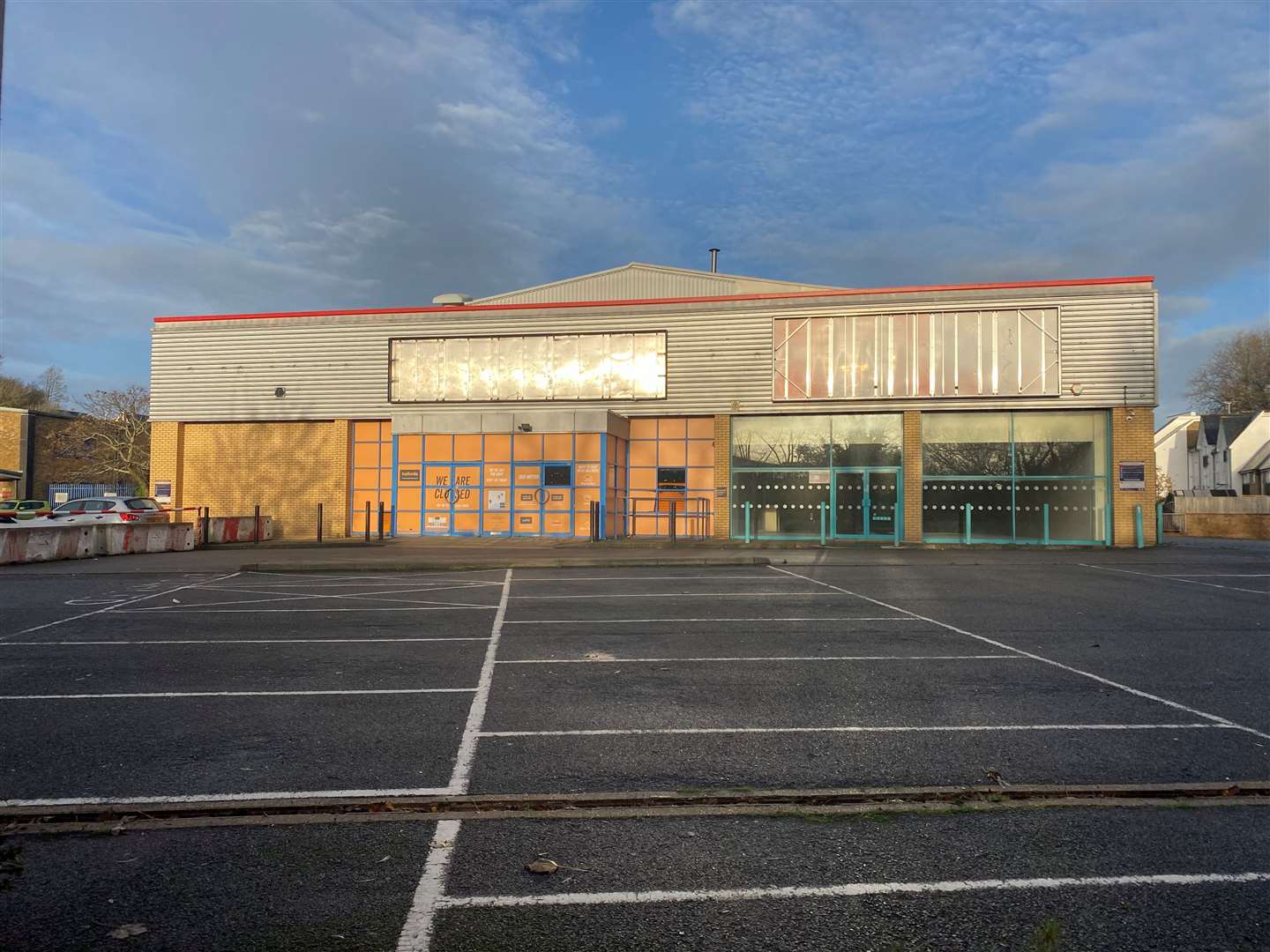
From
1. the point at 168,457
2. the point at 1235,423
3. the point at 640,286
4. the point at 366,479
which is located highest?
the point at 640,286

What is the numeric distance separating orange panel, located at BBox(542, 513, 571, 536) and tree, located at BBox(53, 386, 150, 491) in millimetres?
34758

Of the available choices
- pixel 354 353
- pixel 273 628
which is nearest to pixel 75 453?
pixel 354 353

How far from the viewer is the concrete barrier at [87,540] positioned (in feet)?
62.1

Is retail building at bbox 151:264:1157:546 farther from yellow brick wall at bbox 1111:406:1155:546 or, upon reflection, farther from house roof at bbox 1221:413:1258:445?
house roof at bbox 1221:413:1258:445

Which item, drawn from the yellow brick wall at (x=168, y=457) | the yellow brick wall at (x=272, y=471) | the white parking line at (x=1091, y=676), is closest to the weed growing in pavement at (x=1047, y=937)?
the white parking line at (x=1091, y=676)

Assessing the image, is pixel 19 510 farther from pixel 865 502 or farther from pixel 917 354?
pixel 917 354

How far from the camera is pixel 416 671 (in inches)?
299

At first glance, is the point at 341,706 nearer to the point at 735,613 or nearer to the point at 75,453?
the point at 735,613

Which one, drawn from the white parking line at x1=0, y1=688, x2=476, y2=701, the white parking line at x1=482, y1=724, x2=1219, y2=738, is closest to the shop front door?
the white parking line at x1=482, y1=724, x2=1219, y2=738

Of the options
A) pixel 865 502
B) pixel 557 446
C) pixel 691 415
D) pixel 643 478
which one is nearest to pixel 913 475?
pixel 865 502

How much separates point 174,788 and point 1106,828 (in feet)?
15.2

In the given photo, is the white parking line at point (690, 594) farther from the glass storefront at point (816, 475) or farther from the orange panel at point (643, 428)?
the orange panel at point (643, 428)

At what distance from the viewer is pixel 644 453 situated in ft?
93.8

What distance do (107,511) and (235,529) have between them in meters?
3.42
